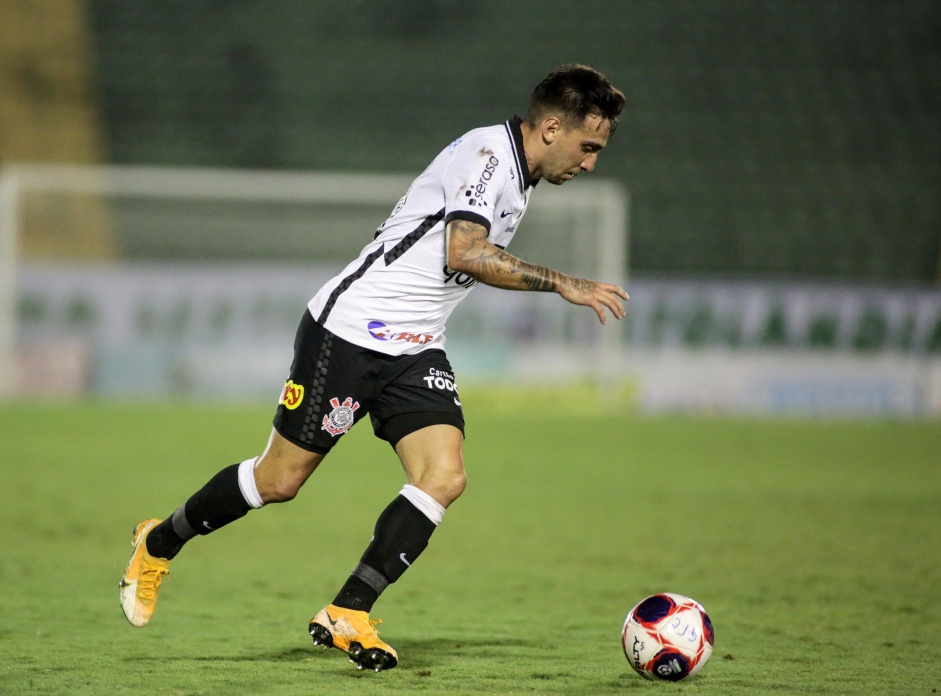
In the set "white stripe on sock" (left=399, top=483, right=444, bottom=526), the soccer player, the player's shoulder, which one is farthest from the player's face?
"white stripe on sock" (left=399, top=483, right=444, bottom=526)

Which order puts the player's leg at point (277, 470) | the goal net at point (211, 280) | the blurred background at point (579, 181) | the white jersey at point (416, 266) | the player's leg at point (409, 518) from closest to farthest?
the player's leg at point (409, 518), the white jersey at point (416, 266), the player's leg at point (277, 470), the goal net at point (211, 280), the blurred background at point (579, 181)

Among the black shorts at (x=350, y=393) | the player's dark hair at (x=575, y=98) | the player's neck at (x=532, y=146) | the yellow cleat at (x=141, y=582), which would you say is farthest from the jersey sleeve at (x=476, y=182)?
the yellow cleat at (x=141, y=582)

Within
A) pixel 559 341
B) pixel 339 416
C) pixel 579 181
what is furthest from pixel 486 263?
pixel 579 181

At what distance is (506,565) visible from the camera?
6.91 meters

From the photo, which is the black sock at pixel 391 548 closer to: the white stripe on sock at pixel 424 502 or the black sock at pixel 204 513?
the white stripe on sock at pixel 424 502

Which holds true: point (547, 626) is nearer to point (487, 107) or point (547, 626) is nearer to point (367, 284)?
point (367, 284)

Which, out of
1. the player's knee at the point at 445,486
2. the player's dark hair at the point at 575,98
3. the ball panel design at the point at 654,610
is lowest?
the ball panel design at the point at 654,610

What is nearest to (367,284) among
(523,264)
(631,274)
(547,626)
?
(523,264)

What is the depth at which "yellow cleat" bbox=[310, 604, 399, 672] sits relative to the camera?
13.4ft

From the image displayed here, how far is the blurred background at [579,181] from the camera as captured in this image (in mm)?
17953

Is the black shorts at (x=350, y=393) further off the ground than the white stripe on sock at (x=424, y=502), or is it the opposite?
the black shorts at (x=350, y=393)

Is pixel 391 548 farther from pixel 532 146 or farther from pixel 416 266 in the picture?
pixel 532 146

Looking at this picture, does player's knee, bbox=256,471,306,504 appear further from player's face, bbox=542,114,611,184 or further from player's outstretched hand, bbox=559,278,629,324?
player's face, bbox=542,114,611,184

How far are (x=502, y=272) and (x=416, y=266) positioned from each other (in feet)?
1.27
